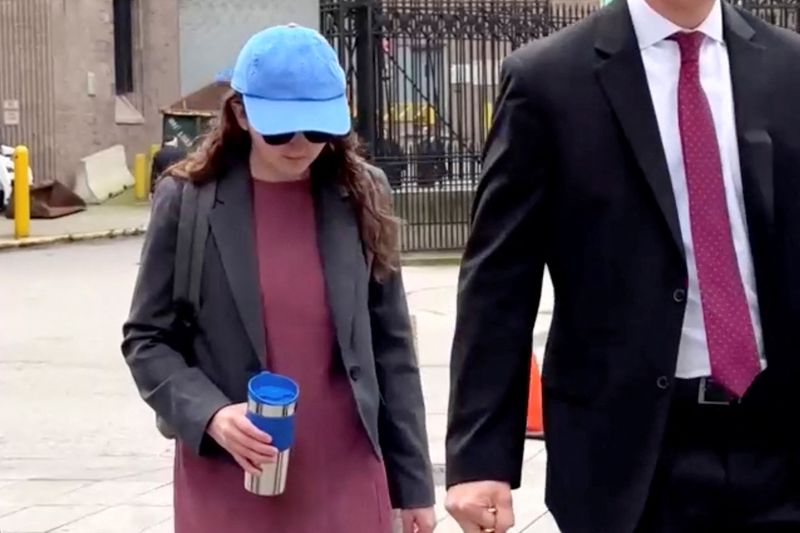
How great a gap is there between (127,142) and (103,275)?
→ 1602cm

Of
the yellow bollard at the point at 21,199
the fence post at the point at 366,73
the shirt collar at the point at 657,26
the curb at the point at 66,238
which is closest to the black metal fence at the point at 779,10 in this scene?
the fence post at the point at 366,73

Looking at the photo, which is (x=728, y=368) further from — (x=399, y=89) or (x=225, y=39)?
(x=225, y=39)

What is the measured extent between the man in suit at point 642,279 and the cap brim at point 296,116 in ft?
1.93

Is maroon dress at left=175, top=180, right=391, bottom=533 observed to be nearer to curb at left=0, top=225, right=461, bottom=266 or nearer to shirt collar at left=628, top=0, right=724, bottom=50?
shirt collar at left=628, top=0, right=724, bottom=50

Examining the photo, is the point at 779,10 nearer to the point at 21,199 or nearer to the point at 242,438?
the point at 21,199

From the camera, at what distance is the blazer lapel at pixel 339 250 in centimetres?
371

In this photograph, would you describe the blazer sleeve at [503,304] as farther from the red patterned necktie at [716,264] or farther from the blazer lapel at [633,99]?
the red patterned necktie at [716,264]

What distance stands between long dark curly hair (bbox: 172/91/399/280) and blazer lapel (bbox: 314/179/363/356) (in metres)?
0.03

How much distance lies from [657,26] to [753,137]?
0.27 meters

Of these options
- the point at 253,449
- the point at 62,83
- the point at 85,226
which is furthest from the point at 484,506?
the point at 62,83

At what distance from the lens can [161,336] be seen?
378cm

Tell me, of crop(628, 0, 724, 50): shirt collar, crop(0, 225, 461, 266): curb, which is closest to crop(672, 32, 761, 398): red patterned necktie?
crop(628, 0, 724, 50): shirt collar

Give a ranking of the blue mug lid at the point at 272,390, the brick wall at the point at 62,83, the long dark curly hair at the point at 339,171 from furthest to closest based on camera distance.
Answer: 1. the brick wall at the point at 62,83
2. the long dark curly hair at the point at 339,171
3. the blue mug lid at the point at 272,390

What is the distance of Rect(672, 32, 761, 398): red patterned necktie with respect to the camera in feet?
9.74
